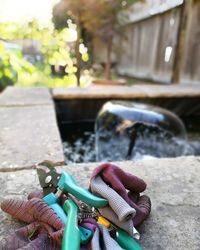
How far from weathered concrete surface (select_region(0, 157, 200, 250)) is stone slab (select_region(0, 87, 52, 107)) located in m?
1.43

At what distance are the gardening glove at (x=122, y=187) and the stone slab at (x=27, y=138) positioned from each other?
0.46m

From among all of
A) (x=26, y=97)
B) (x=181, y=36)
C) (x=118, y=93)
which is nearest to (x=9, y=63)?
(x=26, y=97)

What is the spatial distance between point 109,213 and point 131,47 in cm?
781

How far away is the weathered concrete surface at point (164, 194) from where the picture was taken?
2.35 ft

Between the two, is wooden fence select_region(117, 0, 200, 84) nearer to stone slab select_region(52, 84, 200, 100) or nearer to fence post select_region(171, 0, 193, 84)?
fence post select_region(171, 0, 193, 84)

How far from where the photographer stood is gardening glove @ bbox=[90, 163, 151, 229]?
27.1 inches

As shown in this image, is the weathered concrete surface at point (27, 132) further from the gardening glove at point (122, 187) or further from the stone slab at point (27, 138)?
the gardening glove at point (122, 187)

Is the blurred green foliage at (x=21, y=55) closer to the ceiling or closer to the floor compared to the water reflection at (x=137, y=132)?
closer to the ceiling

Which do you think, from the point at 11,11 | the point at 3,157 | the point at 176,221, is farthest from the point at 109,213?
the point at 11,11

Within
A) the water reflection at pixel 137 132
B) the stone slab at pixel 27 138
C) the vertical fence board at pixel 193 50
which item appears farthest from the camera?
the vertical fence board at pixel 193 50

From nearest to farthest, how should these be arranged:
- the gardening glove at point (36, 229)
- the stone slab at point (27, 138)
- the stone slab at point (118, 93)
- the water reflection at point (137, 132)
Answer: the gardening glove at point (36, 229) < the stone slab at point (27, 138) < the water reflection at point (137, 132) < the stone slab at point (118, 93)

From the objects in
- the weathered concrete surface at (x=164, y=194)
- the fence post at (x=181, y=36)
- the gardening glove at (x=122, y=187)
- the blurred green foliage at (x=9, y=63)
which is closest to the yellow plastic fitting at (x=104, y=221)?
the gardening glove at (x=122, y=187)

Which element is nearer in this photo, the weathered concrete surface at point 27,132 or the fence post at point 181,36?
the weathered concrete surface at point 27,132

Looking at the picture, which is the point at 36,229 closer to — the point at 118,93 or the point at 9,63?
the point at 118,93
